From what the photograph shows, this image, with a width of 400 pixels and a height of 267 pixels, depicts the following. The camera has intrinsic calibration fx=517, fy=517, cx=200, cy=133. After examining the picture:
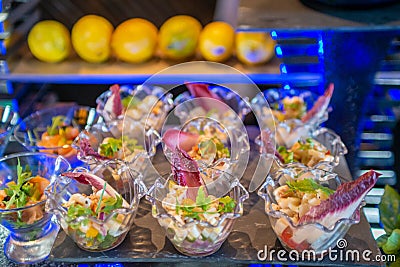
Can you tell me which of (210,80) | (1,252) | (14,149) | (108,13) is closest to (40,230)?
(1,252)

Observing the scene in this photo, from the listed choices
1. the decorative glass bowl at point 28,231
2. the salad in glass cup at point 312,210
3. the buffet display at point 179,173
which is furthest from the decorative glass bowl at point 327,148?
the decorative glass bowl at point 28,231

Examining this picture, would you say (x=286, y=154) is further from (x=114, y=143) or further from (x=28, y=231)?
(x=28, y=231)

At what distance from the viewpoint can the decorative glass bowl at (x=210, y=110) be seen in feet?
5.07

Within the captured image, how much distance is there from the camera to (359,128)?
56.4 inches

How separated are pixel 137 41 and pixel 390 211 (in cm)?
89

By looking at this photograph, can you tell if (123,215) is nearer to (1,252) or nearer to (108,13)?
(1,252)

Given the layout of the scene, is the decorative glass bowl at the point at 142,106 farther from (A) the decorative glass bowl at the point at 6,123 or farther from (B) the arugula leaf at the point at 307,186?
(B) the arugula leaf at the point at 307,186

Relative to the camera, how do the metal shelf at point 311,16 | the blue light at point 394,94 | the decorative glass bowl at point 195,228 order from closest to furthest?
the metal shelf at point 311,16 → the decorative glass bowl at point 195,228 → the blue light at point 394,94

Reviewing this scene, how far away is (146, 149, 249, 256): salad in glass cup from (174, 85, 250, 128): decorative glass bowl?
360 mm

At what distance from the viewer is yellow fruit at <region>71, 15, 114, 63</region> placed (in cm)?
162

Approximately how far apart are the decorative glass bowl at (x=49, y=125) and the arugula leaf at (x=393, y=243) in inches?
33.8

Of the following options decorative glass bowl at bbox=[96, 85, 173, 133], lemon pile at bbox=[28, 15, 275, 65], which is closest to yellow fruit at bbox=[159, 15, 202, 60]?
lemon pile at bbox=[28, 15, 275, 65]

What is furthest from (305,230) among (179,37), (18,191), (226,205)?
(179,37)

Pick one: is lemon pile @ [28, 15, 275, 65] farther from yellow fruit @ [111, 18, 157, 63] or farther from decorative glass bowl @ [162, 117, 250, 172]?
decorative glass bowl @ [162, 117, 250, 172]
